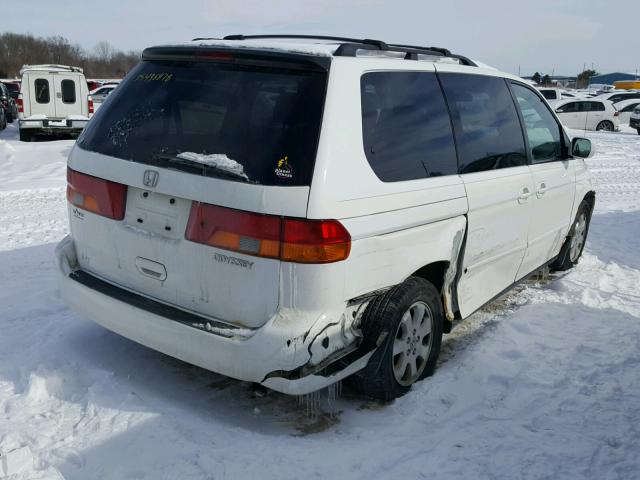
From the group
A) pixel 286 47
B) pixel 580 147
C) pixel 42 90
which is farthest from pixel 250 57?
pixel 42 90

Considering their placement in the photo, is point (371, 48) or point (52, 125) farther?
point (52, 125)

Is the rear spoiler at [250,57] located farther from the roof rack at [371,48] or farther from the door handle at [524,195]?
the door handle at [524,195]

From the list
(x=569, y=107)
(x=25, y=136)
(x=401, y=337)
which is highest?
(x=569, y=107)

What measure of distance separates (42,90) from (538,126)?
16387 millimetres

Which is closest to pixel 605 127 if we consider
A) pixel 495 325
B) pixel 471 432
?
pixel 495 325

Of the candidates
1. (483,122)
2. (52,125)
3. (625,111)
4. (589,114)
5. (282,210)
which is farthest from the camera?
(625,111)

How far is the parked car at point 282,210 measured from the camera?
287 centimetres

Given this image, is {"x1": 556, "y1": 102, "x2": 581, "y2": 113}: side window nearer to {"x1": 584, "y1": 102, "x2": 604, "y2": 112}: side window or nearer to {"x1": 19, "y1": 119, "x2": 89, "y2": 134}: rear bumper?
{"x1": 584, "y1": 102, "x2": 604, "y2": 112}: side window

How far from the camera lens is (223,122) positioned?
3.04 meters

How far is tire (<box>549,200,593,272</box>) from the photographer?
5.96 meters

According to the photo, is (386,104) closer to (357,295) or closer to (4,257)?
(357,295)

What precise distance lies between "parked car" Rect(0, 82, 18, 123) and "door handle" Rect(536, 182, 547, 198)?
788 inches

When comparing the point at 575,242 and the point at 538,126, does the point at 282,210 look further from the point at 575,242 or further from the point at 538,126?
the point at 575,242

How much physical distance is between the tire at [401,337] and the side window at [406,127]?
62 cm
